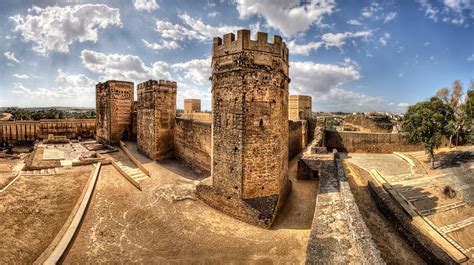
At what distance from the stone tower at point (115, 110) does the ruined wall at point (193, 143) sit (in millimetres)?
6688

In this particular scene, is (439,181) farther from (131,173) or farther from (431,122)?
(131,173)

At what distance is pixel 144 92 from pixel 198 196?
29.4 ft

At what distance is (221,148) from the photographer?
873cm

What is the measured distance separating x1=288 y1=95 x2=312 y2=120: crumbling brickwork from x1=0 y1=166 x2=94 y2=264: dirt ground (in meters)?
16.9

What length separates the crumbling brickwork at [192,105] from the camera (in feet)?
93.9

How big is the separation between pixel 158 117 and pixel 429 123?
16525mm

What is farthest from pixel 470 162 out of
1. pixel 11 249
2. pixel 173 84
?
pixel 11 249

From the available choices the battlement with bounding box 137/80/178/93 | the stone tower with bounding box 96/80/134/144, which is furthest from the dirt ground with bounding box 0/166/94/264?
the stone tower with bounding box 96/80/134/144

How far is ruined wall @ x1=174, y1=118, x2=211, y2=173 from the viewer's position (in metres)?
11.9

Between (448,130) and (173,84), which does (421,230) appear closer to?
(448,130)

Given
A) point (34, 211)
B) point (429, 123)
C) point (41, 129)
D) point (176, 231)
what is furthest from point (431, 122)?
Answer: point (41, 129)

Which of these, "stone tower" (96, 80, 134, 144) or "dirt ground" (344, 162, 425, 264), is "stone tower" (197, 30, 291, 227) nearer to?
"dirt ground" (344, 162, 425, 264)

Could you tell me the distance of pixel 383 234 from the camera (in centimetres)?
1051

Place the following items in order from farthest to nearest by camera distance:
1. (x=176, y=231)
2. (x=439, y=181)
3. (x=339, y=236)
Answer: (x=439, y=181)
(x=176, y=231)
(x=339, y=236)
